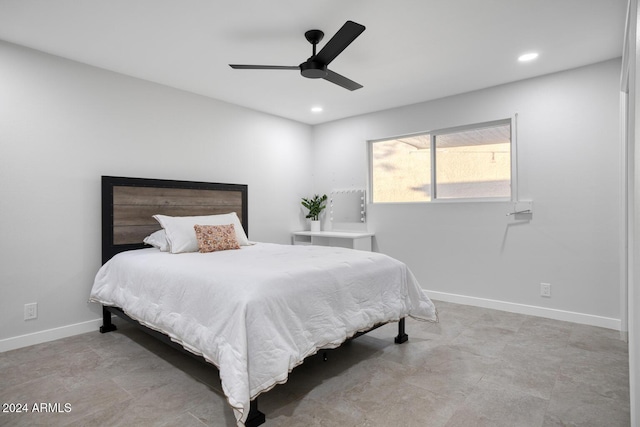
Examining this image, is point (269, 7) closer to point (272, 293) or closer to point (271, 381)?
point (272, 293)

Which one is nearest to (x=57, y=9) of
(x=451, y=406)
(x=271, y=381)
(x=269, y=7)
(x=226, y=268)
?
(x=269, y=7)

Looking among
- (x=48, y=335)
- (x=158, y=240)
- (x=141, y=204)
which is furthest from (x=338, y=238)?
(x=48, y=335)

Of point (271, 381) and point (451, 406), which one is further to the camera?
point (451, 406)

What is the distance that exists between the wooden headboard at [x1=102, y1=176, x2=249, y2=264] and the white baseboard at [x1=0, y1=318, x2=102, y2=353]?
1.94 feet

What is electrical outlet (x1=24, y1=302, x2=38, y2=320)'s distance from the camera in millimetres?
2926

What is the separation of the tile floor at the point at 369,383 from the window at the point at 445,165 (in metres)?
1.72

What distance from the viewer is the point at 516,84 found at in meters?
3.77

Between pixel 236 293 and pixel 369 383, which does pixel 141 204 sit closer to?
pixel 236 293

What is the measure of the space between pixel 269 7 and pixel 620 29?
2607mm

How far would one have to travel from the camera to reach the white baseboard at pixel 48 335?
283 centimetres

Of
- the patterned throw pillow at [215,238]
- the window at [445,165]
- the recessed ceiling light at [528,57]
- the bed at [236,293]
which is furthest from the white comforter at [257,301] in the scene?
the recessed ceiling light at [528,57]

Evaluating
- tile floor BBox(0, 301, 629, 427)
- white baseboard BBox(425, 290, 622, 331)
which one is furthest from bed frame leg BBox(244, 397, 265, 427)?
white baseboard BBox(425, 290, 622, 331)

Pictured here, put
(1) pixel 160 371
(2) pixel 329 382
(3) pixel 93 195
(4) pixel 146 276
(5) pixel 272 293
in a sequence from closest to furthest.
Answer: (5) pixel 272 293 → (2) pixel 329 382 → (1) pixel 160 371 → (4) pixel 146 276 → (3) pixel 93 195

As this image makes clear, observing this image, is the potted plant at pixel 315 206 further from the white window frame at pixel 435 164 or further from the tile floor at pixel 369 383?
the tile floor at pixel 369 383
